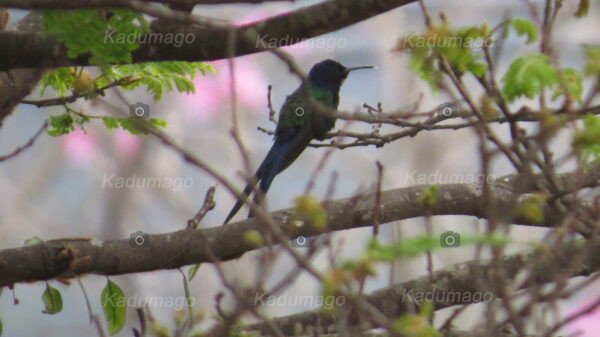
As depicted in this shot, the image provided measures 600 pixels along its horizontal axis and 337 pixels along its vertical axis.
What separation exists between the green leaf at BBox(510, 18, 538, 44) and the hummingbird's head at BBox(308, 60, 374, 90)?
4.23 metres

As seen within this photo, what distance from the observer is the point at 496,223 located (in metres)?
1.83

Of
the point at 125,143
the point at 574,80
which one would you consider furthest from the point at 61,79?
the point at 125,143

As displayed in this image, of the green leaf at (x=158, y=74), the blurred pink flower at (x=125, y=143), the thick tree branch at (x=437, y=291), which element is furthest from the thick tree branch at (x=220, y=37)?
the blurred pink flower at (x=125, y=143)

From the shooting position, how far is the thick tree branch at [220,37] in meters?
2.93

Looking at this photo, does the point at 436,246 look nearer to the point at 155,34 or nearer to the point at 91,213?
the point at 155,34

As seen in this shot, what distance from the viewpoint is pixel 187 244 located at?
349cm

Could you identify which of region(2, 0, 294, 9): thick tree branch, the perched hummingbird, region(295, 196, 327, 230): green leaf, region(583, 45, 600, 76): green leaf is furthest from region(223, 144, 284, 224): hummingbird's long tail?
region(295, 196, 327, 230): green leaf

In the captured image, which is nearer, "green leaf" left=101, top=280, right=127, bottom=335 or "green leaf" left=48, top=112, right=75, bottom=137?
"green leaf" left=101, top=280, right=127, bottom=335

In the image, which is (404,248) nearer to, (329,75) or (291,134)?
(291,134)

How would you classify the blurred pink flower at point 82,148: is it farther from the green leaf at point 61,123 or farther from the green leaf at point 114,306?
the green leaf at point 114,306

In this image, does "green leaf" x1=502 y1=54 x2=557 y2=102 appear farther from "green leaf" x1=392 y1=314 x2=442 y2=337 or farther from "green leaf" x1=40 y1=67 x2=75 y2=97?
"green leaf" x1=40 y1=67 x2=75 y2=97

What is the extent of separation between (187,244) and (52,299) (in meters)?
0.53

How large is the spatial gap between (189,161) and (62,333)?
8244mm

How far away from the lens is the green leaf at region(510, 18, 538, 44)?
2580mm
